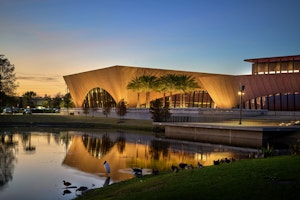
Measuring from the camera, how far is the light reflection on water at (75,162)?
1848cm

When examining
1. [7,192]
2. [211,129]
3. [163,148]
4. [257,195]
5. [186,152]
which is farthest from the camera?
[211,129]

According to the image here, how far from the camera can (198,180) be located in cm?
1273

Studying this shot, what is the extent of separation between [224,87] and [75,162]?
1960 inches

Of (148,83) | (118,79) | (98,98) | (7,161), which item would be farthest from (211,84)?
(7,161)

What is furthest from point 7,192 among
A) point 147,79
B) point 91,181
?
point 147,79

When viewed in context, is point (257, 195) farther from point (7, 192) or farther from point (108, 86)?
point (108, 86)

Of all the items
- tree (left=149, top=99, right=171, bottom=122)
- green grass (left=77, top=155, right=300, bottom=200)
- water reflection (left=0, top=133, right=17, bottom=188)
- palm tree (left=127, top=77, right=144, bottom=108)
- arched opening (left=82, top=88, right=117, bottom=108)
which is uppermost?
palm tree (left=127, top=77, right=144, bottom=108)

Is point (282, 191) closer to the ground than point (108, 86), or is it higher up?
closer to the ground

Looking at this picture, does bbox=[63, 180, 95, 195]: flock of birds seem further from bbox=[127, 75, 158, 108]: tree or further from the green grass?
→ bbox=[127, 75, 158, 108]: tree

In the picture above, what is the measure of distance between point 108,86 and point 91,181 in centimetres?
7337

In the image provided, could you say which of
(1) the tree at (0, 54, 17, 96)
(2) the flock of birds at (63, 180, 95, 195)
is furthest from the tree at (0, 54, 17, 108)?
(2) the flock of birds at (63, 180, 95, 195)

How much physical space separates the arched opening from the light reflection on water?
56.3 metres

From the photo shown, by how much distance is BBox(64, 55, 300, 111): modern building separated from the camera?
62844mm

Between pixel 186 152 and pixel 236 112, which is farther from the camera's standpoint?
pixel 236 112
